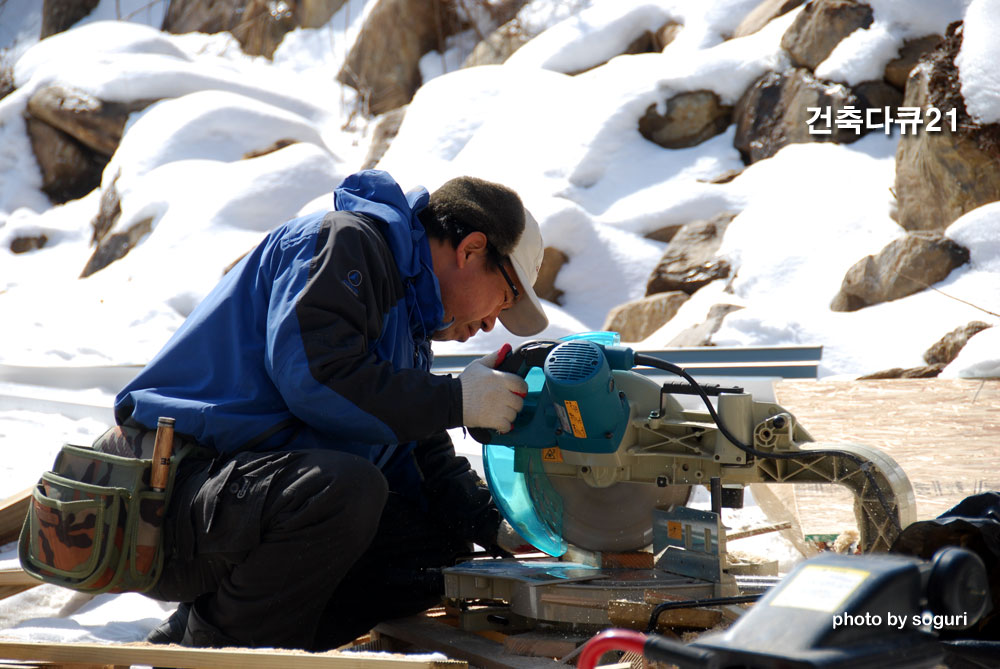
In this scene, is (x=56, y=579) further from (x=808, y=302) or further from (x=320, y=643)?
(x=808, y=302)

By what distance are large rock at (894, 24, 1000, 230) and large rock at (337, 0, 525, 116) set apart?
7.30 meters

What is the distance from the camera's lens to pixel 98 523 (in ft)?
6.03

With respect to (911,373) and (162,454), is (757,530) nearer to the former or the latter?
(162,454)

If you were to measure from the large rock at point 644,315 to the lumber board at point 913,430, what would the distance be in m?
2.71

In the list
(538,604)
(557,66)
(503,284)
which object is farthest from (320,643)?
(557,66)

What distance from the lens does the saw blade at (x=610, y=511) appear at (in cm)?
213

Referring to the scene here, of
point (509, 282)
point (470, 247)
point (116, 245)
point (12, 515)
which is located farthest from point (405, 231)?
point (116, 245)

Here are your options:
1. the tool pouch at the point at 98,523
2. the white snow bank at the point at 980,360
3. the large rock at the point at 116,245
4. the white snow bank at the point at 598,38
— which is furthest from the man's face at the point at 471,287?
the white snow bank at the point at 598,38

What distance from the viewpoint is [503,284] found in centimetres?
229

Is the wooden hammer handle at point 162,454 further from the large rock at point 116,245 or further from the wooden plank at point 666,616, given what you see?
the large rock at point 116,245

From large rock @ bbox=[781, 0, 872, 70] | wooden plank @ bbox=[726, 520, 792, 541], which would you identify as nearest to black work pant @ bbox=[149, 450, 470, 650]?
wooden plank @ bbox=[726, 520, 792, 541]

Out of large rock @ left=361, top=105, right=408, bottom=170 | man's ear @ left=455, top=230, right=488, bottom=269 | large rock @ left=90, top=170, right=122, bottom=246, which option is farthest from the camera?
large rock @ left=361, top=105, right=408, bottom=170

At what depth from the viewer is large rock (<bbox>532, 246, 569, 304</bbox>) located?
24.2 ft

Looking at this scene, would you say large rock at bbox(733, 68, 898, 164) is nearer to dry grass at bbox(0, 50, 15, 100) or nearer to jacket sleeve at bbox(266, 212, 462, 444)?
jacket sleeve at bbox(266, 212, 462, 444)
